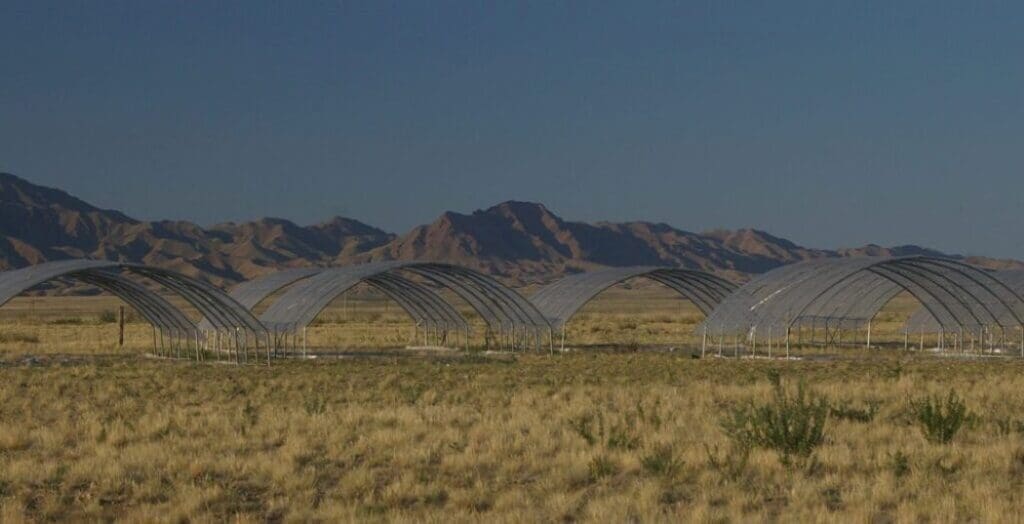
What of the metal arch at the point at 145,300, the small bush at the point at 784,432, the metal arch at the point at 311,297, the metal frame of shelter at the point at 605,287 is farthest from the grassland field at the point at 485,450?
the metal frame of shelter at the point at 605,287

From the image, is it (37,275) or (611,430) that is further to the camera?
(37,275)

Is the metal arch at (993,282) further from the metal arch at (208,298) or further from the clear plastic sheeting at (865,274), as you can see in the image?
the metal arch at (208,298)

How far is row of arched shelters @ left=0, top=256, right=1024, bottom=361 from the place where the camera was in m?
36.8

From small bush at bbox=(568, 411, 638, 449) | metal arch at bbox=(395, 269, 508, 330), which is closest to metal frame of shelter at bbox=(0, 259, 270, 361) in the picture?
metal arch at bbox=(395, 269, 508, 330)

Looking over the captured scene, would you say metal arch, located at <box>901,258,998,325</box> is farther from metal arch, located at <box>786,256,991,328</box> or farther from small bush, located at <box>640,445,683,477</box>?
small bush, located at <box>640,445,683,477</box>

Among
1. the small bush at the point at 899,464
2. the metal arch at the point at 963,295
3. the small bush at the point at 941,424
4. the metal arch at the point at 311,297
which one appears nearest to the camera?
the small bush at the point at 899,464

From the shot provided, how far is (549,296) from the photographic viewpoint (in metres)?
46.9

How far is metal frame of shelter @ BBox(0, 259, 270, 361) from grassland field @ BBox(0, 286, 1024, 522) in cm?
462

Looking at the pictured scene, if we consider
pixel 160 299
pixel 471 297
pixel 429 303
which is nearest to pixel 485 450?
pixel 160 299

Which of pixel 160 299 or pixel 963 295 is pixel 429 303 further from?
pixel 963 295

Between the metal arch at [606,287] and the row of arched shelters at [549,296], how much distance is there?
0.21ft

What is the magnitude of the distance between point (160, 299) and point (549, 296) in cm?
1526

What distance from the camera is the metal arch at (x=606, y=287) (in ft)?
147

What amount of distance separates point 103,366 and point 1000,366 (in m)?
26.8
